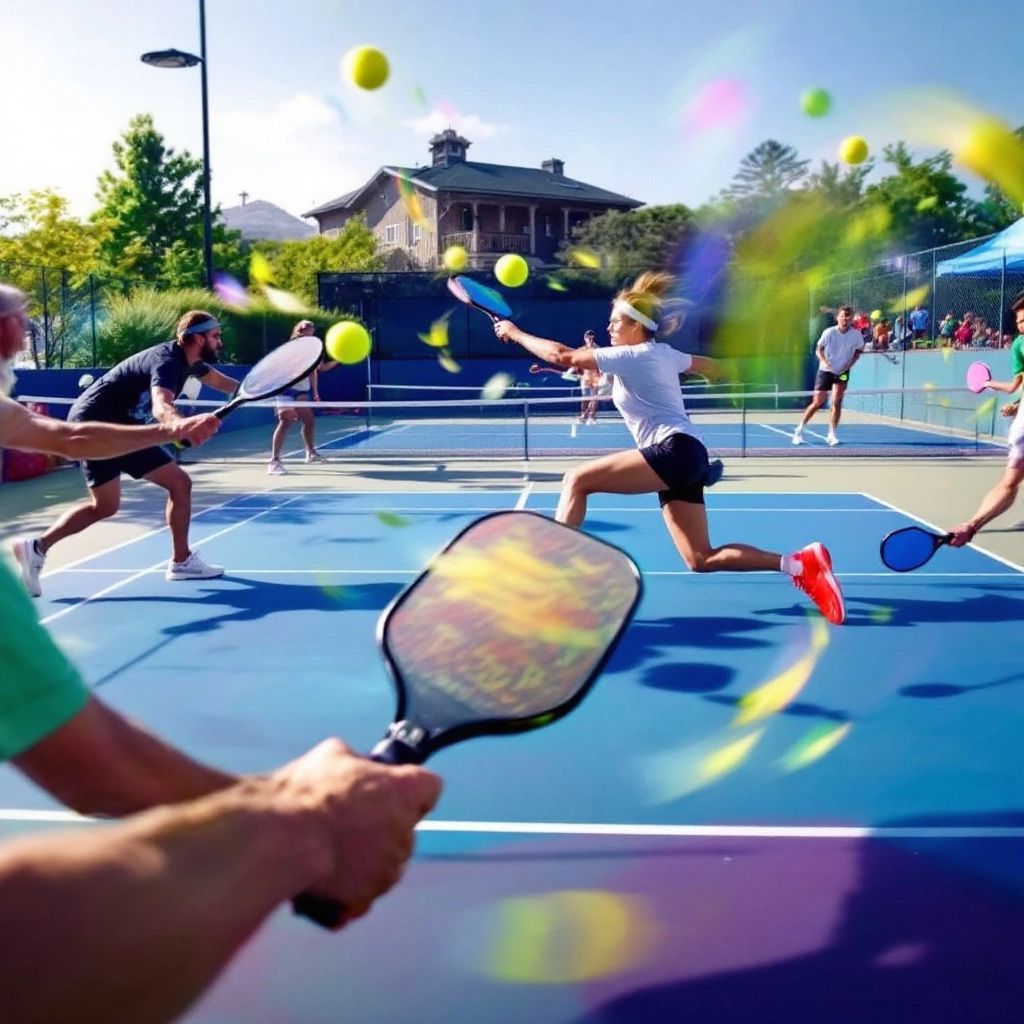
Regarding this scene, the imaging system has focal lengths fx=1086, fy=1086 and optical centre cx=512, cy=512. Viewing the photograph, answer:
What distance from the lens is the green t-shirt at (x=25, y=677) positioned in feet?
3.84

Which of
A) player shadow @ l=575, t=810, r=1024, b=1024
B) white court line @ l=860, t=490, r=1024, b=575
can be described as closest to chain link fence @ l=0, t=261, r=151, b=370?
white court line @ l=860, t=490, r=1024, b=575

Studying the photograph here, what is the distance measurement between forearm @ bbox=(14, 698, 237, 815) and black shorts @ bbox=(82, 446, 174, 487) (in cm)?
567

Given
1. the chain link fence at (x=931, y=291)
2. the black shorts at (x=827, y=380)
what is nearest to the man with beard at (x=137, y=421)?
the black shorts at (x=827, y=380)

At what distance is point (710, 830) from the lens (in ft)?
10.9

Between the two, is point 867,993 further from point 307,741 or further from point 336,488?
point 336,488

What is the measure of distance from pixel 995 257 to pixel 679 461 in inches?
578

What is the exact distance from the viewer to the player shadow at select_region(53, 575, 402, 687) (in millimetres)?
6066

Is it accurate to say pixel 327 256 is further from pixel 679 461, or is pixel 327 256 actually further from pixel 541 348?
pixel 679 461

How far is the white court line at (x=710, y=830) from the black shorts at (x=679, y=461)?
2.58 meters

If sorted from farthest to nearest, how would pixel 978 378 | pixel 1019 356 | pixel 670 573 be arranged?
1. pixel 1019 356
2. pixel 978 378
3. pixel 670 573

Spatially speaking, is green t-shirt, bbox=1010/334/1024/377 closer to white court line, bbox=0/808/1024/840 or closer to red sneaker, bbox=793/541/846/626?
red sneaker, bbox=793/541/846/626

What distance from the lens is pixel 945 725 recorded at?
14.0 feet

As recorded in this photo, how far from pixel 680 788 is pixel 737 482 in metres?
8.48

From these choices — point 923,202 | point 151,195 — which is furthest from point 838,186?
point 151,195
